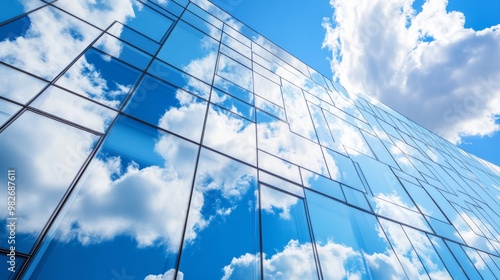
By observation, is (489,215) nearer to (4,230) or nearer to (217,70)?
(217,70)

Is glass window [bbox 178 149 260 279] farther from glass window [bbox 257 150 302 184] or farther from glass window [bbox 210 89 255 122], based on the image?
glass window [bbox 210 89 255 122]

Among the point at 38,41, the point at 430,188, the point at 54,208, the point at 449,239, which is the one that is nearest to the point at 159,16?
the point at 38,41

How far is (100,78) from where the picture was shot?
493 cm

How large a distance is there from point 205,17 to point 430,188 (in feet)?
42.5

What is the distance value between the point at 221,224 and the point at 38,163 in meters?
2.88

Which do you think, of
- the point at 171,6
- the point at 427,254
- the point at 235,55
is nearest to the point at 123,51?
the point at 171,6

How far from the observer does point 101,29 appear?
5.95m

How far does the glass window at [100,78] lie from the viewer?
178 inches

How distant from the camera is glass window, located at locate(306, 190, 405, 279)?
5.37 meters

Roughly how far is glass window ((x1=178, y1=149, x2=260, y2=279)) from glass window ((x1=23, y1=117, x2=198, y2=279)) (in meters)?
0.22

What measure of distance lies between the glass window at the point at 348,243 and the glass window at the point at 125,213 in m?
3.23

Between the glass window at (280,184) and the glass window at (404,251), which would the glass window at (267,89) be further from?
the glass window at (404,251)

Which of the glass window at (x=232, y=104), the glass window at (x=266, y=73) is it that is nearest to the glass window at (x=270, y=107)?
the glass window at (x=232, y=104)

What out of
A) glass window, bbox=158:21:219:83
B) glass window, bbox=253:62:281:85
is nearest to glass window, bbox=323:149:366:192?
glass window, bbox=253:62:281:85
